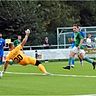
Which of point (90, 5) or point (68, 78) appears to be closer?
point (68, 78)

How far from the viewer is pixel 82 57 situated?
24094mm

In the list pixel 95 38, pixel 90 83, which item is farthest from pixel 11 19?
pixel 90 83

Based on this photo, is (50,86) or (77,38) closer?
(50,86)

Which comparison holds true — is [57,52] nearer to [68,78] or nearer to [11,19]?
[11,19]

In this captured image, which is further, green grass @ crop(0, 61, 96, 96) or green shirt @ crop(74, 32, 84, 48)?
green shirt @ crop(74, 32, 84, 48)

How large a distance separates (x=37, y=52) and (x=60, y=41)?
639cm

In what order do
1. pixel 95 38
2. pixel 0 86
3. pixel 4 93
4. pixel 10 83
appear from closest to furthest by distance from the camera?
pixel 4 93 < pixel 0 86 < pixel 10 83 < pixel 95 38

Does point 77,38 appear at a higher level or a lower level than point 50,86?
higher

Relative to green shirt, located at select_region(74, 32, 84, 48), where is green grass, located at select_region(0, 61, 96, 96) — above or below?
below

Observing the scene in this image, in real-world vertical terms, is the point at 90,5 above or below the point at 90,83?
above

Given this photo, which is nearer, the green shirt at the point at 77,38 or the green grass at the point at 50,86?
the green grass at the point at 50,86

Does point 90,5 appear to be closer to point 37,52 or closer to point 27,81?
point 37,52

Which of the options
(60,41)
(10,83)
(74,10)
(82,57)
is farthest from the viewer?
(74,10)

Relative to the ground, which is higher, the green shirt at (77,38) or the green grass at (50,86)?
the green shirt at (77,38)
